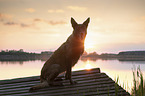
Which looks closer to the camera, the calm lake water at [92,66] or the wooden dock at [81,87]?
the calm lake water at [92,66]

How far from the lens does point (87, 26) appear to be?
436 cm

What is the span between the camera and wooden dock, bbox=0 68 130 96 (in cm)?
376

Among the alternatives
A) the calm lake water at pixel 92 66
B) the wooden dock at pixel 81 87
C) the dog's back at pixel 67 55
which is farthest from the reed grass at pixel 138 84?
the dog's back at pixel 67 55

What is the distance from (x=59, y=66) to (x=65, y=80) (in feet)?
2.32

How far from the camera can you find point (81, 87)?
4.19 meters

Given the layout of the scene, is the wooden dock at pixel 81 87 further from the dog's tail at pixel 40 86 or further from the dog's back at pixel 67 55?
the dog's back at pixel 67 55

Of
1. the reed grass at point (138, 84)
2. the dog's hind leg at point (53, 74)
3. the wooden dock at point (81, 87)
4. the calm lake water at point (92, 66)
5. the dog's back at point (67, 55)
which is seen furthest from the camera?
the dog's hind leg at point (53, 74)

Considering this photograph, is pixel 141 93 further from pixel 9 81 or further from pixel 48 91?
pixel 9 81

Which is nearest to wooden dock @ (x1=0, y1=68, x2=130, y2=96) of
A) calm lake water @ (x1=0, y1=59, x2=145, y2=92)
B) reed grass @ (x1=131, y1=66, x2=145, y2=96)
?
calm lake water @ (x1=0, y1=59, x2=145, y2=92)

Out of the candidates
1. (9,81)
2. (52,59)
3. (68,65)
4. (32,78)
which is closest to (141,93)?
(68,65)

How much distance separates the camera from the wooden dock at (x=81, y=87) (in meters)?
3.76

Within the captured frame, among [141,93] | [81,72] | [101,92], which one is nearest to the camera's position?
[141,93]

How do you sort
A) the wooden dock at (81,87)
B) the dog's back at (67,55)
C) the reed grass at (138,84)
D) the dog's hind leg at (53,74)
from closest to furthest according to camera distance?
1. the reed grass at (138,84)
2. the wooden dock at (81,87)
3. the dog's back at (67,55)
4. the dog's hind leg at (53,74)

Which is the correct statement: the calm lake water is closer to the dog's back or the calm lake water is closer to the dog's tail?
the dog's back
